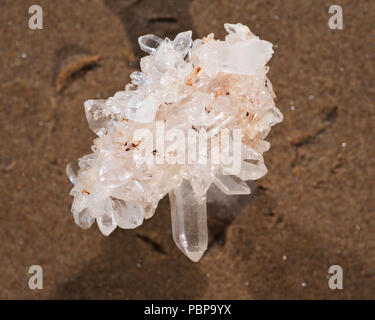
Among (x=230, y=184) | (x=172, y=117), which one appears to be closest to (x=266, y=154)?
(x=230, y=184)

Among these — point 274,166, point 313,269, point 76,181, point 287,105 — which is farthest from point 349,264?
point 76,181

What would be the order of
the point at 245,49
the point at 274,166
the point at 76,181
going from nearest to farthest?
the point at 245,49, the point at 76,181, the point at 274,166

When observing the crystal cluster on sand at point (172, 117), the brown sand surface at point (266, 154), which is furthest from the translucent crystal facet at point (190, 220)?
the brown sand surface at point (266, 154)

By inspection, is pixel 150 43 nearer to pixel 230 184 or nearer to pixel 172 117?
pixel 172 117

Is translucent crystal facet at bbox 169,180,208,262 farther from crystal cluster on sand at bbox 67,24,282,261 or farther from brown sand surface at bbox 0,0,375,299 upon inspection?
brown sand surface at bbox 0,0,375,299

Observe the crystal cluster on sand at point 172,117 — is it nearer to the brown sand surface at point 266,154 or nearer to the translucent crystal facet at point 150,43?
the translucent crystal facet at point 150,43

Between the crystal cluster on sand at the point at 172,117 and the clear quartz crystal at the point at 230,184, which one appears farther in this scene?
the clear quartz crystal at the point at 230,184

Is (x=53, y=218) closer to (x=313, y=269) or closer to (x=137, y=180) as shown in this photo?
(x=137, y=180)
